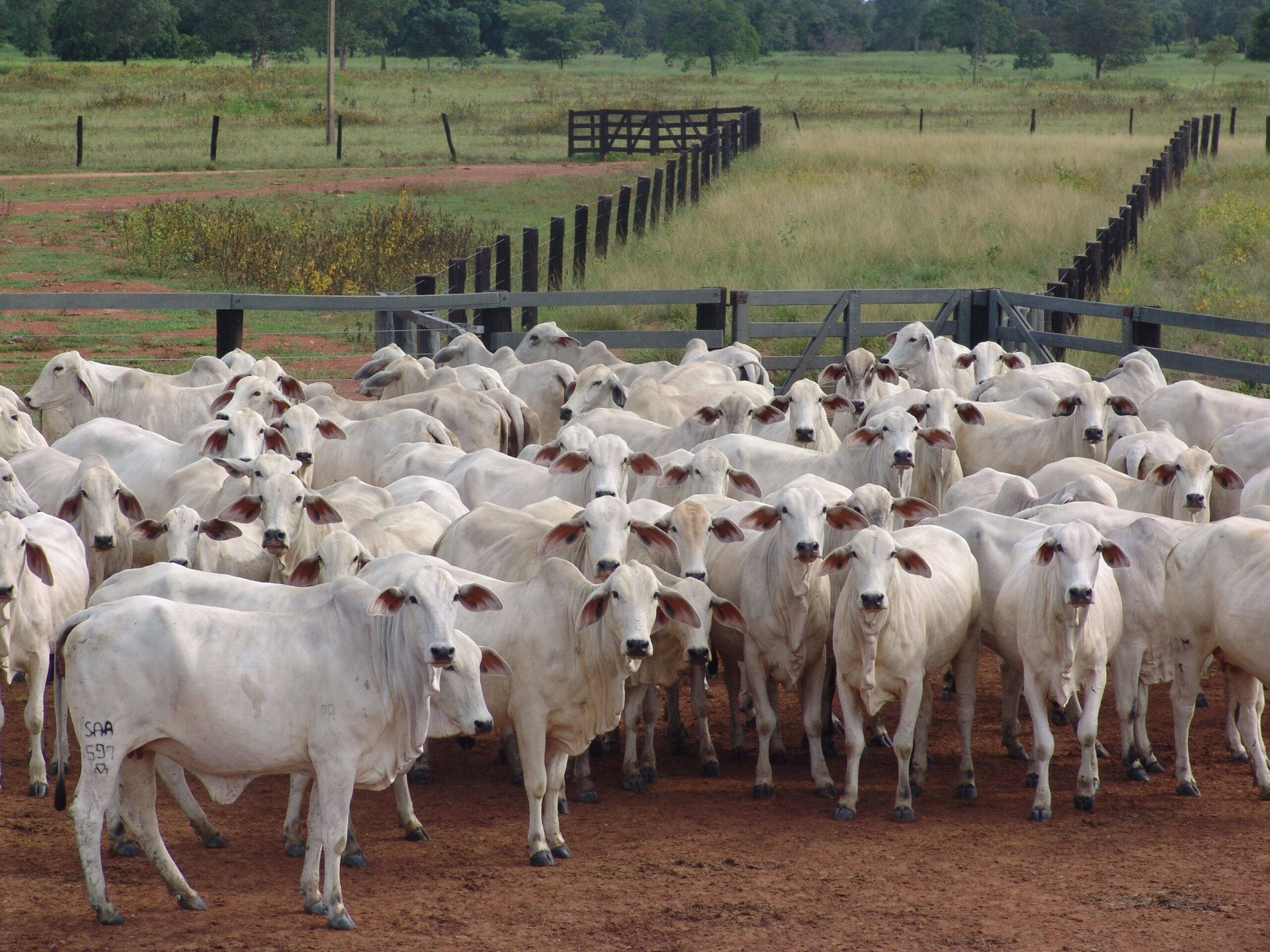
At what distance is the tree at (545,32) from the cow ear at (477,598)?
79652 millimetres

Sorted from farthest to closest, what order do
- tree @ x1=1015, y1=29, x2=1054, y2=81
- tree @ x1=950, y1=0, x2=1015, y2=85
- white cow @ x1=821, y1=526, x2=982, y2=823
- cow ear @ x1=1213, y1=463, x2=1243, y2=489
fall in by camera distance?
tree @ x1=950, y1=0, x2=1015, y2=85, tree @ x1=1015, y1=29, x2=1054, y2=81, cow ear @ x1=1213, y1=463, x2=1243, y2=489, white cow @ x1=821, y1=526, x2=982, y2=823

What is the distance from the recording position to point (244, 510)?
8320 millimetres

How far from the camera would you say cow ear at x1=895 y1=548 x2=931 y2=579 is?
7.23 meters

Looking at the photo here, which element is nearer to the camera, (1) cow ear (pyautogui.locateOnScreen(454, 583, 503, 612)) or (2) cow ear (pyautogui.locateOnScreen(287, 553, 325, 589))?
(1) cow ear (pyautogui.locateOnScreen(454, 583, 503, 612))

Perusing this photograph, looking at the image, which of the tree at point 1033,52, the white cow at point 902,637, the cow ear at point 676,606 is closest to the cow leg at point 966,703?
the white cow at point 902,637

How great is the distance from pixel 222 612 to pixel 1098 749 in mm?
4612

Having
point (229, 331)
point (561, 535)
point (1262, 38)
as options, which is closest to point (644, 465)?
point (561, 535)

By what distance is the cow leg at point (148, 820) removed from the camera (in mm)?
6020

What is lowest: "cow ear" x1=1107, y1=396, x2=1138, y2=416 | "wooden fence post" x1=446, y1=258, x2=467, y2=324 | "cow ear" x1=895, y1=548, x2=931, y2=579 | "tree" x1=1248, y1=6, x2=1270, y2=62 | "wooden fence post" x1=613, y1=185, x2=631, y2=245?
"cow ear" x1=895, y1=548, x2=931, y2=579

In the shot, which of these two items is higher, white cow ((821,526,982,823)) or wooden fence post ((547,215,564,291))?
wooden fence post ((547,215,564,291))

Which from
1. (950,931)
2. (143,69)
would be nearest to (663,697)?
(950,931)

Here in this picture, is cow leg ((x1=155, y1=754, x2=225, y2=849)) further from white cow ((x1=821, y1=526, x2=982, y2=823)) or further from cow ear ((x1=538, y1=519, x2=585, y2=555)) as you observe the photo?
white cow ((x1=821, y1=526, x2=982, y2=823))

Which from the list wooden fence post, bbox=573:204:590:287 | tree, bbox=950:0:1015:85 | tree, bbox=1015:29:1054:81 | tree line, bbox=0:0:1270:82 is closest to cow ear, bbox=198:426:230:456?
wooden fence post, bbox=573:204:590:287

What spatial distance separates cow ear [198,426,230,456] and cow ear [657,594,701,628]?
3.89 meters
